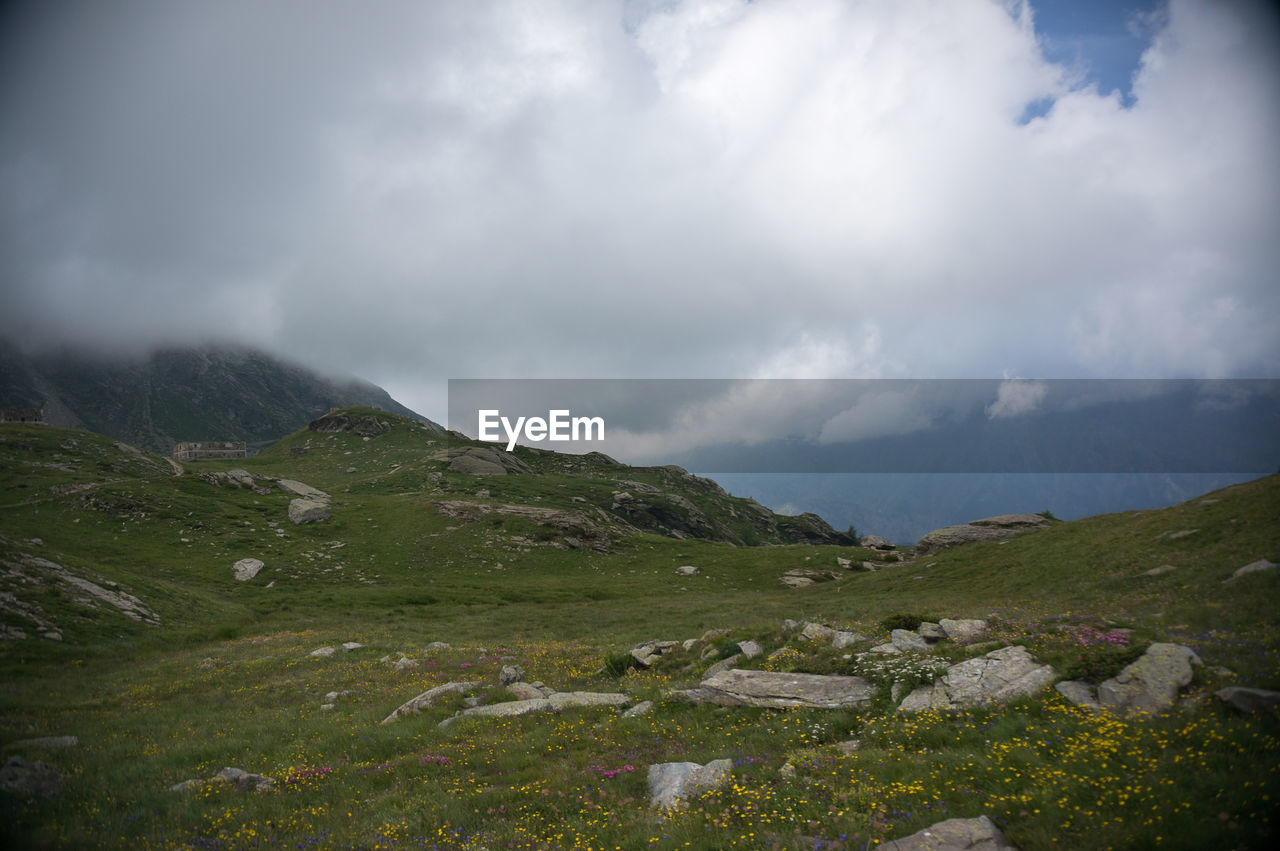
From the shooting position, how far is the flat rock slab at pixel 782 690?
13.9 meters

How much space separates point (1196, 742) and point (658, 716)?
1120 centimetres

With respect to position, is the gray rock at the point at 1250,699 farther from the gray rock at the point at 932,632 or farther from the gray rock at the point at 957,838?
the gray rock at the point at 932,632

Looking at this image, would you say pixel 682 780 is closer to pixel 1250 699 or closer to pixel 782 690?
pixel 782 690

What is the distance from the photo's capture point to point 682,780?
34.7ft

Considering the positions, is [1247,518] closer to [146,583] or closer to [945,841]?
[945,841]

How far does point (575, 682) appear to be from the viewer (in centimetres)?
2095

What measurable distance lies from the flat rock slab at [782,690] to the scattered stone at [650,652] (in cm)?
577

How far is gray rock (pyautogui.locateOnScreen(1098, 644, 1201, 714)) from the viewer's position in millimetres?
10359

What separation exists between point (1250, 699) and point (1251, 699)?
0.7 inches

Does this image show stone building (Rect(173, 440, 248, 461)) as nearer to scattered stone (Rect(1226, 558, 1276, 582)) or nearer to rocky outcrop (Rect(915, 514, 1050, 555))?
rocky outcrop (Rect(915, 514, 1050, 555))

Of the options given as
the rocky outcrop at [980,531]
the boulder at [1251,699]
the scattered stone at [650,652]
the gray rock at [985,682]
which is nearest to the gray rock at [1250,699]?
the boulder at [1251,699]

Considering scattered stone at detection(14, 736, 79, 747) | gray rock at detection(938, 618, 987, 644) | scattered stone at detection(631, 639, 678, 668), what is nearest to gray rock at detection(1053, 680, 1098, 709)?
gray rock at detection(938, 618, 987, 644)

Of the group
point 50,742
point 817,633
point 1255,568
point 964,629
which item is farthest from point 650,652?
point 1255,568

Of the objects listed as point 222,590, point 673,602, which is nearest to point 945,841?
point 673,602
